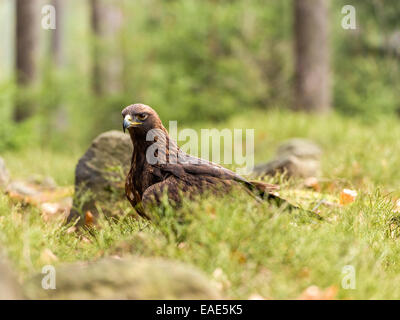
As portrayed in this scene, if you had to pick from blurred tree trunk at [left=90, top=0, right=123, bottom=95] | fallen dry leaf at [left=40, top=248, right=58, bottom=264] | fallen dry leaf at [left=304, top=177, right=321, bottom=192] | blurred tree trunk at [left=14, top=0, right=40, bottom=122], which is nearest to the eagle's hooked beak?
fallen dry leaf at [left=40, top=248, right=58, bottom=264]

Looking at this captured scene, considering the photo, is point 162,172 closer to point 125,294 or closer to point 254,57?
point 125,294

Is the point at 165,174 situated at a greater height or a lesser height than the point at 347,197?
greater

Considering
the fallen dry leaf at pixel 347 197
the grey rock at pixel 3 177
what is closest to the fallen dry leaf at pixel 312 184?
the fallen dry leaf at pixel 347 197

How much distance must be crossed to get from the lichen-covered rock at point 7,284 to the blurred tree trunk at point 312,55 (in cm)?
997

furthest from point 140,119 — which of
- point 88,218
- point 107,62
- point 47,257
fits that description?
point 107,62

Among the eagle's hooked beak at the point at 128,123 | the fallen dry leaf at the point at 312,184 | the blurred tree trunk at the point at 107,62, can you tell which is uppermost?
the blurred tree trunk at the point at 107,62

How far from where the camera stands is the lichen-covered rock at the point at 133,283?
2.53 metres

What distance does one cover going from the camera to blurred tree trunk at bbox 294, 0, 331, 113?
11.6m

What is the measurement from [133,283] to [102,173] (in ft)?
9.17

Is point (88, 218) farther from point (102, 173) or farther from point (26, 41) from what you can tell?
point (26, 41)

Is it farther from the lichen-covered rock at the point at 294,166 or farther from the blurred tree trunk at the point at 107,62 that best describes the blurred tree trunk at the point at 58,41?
the lichen-covered rock at the point at 294,166

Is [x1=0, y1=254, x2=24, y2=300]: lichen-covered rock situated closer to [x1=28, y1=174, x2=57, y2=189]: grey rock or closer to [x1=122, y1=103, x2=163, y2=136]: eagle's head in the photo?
[x1=122, y1=103, x2=163, y2=136]: eagle's head

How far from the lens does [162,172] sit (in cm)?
Result: 390

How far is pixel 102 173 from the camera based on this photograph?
524 cm
